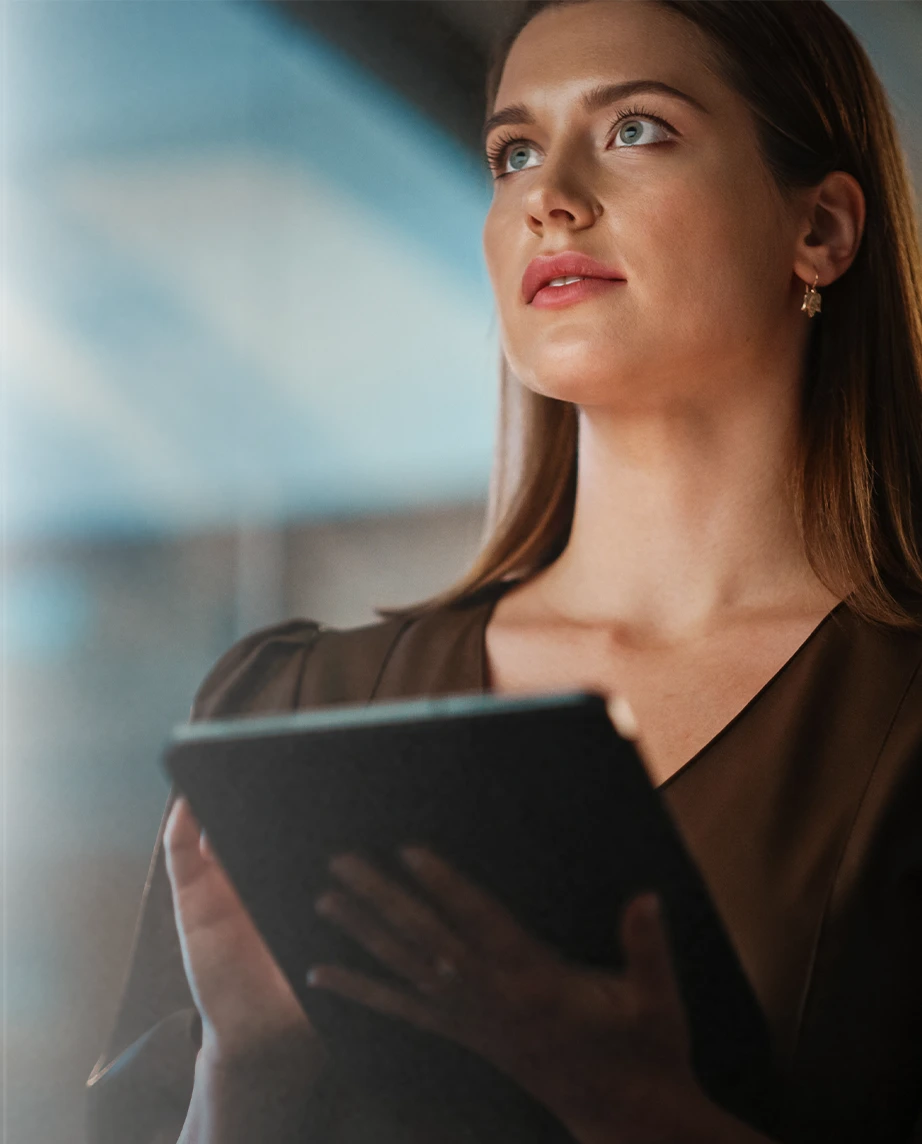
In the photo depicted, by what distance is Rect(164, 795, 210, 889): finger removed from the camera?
780 mm

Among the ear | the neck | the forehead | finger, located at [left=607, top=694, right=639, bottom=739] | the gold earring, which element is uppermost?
the forehead

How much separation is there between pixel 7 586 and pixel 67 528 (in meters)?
0.06

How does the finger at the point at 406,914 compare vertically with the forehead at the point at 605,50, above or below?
below

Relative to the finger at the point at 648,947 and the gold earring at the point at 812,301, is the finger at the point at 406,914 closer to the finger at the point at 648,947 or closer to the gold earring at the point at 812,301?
the finger at the point at 648,947

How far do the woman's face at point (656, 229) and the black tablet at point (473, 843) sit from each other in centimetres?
22

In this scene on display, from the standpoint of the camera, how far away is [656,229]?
0.74 meters

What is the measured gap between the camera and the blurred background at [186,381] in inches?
32.4

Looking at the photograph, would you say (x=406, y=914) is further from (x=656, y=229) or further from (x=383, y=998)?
(x=656, y=229)

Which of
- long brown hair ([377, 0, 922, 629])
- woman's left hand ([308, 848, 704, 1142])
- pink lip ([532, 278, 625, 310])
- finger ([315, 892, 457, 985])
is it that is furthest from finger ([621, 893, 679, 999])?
pink lip ([532, 278, 625, 310])

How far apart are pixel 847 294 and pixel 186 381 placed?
429 millimetres

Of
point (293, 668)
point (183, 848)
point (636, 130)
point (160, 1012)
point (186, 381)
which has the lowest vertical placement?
point (160, 1012)

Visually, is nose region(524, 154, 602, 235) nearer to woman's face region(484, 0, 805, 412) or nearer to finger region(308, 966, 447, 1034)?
woman's face region(484, 0, 805, 412)

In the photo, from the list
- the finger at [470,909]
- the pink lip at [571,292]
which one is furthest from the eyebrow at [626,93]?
the finger at [470,909]

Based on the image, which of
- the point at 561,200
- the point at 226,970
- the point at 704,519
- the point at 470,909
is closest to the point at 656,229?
the point at 561,200
